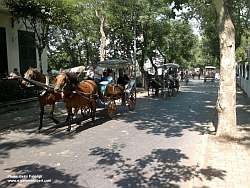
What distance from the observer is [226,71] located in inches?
452

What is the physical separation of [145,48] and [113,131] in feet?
79.1

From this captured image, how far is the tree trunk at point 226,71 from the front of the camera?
11.4 metres

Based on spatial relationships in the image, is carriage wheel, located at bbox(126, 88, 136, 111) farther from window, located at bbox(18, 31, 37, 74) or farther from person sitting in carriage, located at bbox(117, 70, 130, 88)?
window, located at bbox(18, 31, 37, 74)

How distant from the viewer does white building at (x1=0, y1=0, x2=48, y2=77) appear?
2233 cm

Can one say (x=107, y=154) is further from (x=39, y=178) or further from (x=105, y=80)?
(x=105, y=80)

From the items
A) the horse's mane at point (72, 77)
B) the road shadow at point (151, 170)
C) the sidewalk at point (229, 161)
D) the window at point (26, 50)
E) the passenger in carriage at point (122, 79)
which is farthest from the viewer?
the window at point (26, 50)

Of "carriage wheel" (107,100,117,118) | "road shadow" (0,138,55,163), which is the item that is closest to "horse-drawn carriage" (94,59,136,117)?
"carriage wheel" (107,100,117,118)

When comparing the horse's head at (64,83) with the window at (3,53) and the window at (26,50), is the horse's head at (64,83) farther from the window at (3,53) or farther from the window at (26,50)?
the window at (26,50)

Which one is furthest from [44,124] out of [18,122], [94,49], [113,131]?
[94,49]

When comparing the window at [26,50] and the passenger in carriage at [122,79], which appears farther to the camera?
the window at [26,50]

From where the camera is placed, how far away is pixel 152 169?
28.5ft

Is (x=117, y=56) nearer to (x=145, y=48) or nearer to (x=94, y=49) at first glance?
(x=145, y=48)

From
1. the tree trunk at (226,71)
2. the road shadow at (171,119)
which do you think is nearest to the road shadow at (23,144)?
the road shadow at (171,119)

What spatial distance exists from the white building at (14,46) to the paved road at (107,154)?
7.18 metres
